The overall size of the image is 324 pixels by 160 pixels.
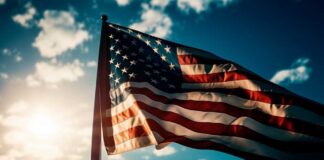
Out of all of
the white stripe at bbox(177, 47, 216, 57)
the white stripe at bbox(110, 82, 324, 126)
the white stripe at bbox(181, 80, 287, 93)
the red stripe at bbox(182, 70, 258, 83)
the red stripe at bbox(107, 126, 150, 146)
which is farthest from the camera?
the white stripe at bbox(177, 47, 216, 57)

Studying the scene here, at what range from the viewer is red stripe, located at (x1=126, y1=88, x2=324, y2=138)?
6594 millimetres

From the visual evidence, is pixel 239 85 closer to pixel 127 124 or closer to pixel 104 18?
pixel 127 124

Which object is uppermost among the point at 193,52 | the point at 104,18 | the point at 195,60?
the point at 104,18

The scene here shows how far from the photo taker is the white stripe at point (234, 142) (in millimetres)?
6609

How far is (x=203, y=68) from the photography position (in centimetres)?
803

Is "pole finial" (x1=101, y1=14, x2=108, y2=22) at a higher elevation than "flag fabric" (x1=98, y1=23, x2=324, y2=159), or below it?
higher

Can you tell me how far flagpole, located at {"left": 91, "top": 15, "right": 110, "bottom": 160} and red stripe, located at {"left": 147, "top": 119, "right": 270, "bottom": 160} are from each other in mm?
1123

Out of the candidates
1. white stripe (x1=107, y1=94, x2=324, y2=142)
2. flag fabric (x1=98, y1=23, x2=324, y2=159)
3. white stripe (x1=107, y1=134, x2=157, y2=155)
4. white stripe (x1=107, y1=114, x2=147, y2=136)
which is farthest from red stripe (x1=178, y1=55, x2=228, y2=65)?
white stripe (x1=107, y1=134, x2=157, y2=155)

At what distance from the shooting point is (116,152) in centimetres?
750

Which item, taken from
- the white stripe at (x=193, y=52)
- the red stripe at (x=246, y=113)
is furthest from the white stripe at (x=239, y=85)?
the white stripe at (x=193, y=52)

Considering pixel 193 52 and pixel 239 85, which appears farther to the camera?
pixel 193 52

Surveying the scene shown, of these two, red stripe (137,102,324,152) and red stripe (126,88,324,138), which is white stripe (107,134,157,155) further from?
red stripe (126,88,324,138)

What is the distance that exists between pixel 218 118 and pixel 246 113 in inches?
23.9

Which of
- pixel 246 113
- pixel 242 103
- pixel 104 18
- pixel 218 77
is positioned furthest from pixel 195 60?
pixel 104 18
